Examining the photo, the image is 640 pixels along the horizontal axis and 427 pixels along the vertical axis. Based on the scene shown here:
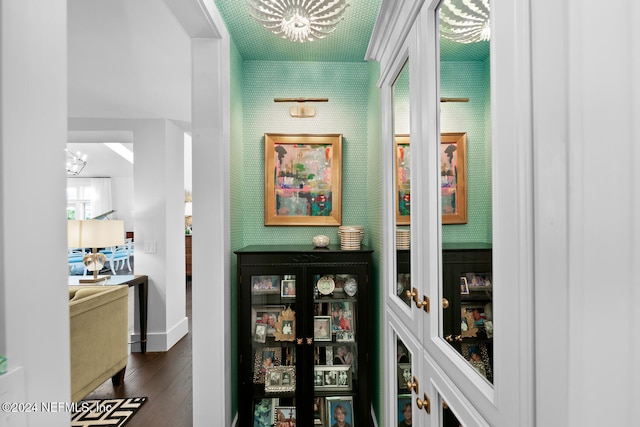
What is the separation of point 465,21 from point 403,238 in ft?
2.96

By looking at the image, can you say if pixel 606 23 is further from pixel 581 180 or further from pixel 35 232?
pixel 35 232

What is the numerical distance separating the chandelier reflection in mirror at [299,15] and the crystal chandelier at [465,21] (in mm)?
889

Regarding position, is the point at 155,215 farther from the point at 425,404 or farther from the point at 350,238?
the point at 425,404

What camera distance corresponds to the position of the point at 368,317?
2312mm

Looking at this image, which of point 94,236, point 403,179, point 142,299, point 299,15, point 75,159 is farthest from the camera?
point 75,159

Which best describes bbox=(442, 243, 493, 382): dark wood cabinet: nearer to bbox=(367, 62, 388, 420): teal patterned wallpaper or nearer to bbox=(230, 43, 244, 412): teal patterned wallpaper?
bbox=(367, 62, 388, 420): teal patterned wallpaper

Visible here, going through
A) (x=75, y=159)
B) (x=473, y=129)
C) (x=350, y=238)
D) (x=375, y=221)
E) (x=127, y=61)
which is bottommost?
(x=350, y=238)

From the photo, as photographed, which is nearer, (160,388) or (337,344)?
(337,344)

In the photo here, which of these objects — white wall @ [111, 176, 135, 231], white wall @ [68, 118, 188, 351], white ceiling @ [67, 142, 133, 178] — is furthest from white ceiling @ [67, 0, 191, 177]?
white wall @ [111, 176, 135, 231]

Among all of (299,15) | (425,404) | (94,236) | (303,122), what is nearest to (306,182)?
(303,122)

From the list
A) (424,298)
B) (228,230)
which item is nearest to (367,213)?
(228,230)

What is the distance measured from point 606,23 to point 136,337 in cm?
431

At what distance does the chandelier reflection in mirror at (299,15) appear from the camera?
1.71 m

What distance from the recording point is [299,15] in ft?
5.80
